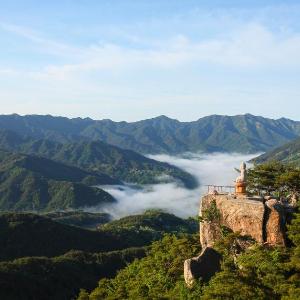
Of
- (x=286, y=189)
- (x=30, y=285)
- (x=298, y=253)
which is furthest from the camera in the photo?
(x=30, y=285)

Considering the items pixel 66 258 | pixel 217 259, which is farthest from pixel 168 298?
pixel 66 258

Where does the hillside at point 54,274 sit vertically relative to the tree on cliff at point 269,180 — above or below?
below

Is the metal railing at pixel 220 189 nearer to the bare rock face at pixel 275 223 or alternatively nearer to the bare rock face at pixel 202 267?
the bare rock face at pixel 275 223

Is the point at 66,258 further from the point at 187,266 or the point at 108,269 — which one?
the point at 187,266

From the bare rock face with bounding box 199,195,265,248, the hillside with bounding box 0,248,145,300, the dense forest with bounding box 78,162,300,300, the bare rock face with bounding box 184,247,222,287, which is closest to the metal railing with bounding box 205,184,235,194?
the bare rock face with bounding box 199,195,265,248

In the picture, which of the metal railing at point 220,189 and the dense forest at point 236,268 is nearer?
the dense forest at point 236,268

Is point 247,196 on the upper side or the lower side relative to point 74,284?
upper

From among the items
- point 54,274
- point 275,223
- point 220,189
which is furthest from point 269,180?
point 54,274

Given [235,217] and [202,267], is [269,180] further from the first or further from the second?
[202,267]

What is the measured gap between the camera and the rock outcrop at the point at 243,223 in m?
49.9

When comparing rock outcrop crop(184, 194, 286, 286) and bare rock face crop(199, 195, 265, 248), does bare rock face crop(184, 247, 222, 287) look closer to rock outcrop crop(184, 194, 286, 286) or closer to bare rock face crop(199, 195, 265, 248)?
rock outcrop crop(184, 194, 286, 286)

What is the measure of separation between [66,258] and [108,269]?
16824 millimetres

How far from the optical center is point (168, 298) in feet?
152

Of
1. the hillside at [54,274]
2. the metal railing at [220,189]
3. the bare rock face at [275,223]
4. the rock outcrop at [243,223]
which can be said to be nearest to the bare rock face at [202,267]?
the rock outcrop at [243,223]
